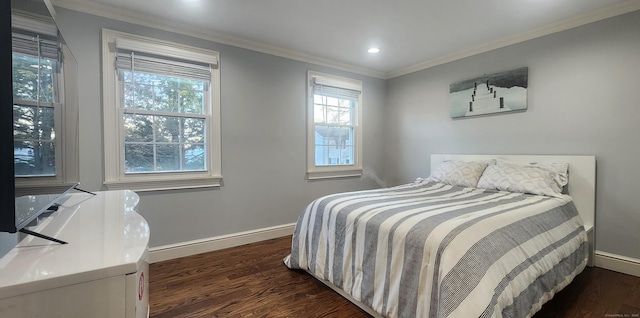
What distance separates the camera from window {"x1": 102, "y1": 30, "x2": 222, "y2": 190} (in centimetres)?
239

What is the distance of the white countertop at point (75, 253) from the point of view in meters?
0.62

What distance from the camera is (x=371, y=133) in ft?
14.0

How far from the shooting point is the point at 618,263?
2.37m

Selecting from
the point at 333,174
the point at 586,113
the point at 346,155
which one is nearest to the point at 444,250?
the point at 586,113

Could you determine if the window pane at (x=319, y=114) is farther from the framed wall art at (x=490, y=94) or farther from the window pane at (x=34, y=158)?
the window pane at (x=34, y=158)

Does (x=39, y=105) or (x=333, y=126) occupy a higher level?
(x=333, y=126)

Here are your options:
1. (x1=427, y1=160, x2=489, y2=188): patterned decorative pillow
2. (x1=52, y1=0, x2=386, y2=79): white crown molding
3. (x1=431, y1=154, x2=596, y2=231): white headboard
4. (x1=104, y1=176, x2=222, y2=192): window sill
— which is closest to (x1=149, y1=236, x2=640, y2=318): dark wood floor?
(x1=431, y1=154, x2=596, y2=231): white headboard

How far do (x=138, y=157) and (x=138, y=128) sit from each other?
272 mm

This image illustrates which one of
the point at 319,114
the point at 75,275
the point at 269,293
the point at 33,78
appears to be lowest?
the point at 269,293

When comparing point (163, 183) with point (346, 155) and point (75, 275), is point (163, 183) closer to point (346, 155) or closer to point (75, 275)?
point (75, 275)

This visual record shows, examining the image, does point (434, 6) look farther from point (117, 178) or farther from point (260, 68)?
point (117, 178)

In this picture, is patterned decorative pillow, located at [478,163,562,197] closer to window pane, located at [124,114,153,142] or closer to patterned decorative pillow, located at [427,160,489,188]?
patterned decorative pillow, located at [427,160,489,188]

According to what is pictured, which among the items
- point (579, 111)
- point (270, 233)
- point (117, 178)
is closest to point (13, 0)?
point (117, 178)

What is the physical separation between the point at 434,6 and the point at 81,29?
2.99m
